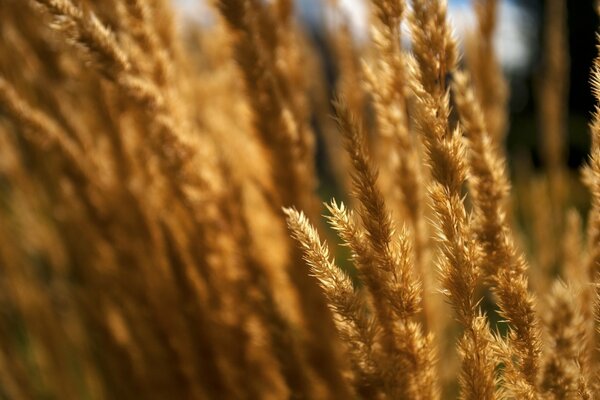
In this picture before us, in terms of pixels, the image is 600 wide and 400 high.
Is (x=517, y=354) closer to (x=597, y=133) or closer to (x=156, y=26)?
(x=597, y=133)

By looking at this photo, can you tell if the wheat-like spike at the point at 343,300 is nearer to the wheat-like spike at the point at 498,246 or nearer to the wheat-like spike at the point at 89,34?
the wheat-like spike at the point at 498,246

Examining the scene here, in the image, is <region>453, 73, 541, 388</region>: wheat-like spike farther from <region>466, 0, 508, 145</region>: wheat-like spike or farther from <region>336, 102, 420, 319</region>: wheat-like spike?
<region>466, 0, 508, 145</region>: wheat-like spike

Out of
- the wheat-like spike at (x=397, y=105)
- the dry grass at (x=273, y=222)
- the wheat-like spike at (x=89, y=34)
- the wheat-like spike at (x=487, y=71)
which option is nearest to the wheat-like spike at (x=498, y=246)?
the dry grass at (x=273, y=222)

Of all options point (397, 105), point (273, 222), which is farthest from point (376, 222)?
point (273, 222)

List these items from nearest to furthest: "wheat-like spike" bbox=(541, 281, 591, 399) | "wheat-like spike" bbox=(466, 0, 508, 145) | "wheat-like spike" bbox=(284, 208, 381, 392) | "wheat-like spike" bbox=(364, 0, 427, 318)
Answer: "wheat-like spike" bbox=(541, 281, 591, 399) → "wheat-like spike" bbox=(284, 208, 381, 392) → "wheat-like spike" bbox=(364, 0, 427, 318) → "wheat-like spike" bbox=(466, 0, 508, 145)

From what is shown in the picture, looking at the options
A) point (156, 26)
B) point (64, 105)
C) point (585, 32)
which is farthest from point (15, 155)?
point (585, 32)

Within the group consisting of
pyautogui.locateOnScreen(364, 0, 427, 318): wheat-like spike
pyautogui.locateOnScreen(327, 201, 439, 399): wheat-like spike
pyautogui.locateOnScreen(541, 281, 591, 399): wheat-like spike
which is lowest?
pyautogui.locateOnScreen(541, 281, 591, 399): wheat-like spike

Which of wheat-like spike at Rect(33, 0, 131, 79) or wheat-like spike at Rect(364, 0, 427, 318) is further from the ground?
wheat-like spike at Rect(33, 0, 131, 79)

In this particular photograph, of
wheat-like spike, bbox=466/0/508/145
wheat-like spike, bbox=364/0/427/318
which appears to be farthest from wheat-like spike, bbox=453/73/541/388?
wheat-like spike, bbox=466/0/508/145

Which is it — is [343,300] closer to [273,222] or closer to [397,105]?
[397,105]
